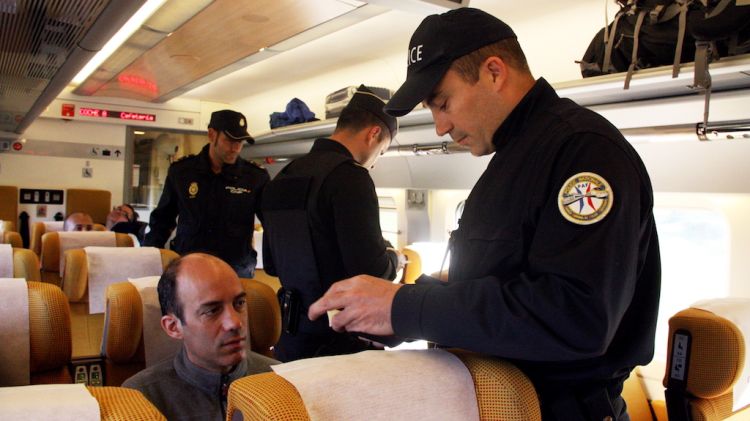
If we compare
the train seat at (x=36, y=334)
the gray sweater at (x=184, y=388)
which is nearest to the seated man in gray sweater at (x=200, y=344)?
the gray sweater at (x=184, y=388)

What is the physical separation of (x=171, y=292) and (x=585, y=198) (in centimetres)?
178

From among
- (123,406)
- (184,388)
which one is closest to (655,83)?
(184,388)

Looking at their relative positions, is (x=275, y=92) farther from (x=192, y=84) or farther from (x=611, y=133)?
(x=611, y=133)

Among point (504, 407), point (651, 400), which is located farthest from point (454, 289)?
point (651, 400)

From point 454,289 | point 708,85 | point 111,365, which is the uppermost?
point 708,85

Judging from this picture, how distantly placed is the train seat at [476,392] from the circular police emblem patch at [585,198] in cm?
28

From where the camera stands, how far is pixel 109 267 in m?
3.54

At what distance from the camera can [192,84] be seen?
6.45 meters

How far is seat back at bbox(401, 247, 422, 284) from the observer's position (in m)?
4.79

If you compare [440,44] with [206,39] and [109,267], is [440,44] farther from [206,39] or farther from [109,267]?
[206,39]

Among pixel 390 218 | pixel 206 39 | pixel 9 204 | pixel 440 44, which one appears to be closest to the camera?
pixel 440 44

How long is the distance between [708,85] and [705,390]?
1269mm

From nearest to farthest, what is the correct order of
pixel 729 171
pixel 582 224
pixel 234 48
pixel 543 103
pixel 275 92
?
pixel 582 224 → pixel 543 103 → pixel 729 171 → pixel 234 48 → pixel 275 92

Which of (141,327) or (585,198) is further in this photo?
(141,327)
